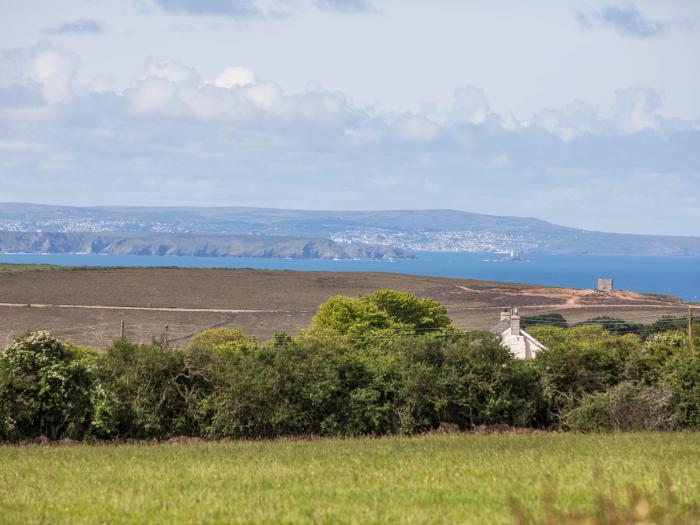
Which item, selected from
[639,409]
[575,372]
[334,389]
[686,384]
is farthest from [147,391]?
[686,384]

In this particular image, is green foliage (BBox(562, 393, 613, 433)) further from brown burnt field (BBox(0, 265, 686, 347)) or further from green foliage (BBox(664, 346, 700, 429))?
brown burnt field (BBox(0, 265, 686, 347))

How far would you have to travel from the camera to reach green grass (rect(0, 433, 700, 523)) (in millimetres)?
11719

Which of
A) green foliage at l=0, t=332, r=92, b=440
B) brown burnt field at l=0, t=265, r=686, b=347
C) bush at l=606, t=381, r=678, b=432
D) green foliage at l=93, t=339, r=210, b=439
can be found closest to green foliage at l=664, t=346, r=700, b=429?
bush at l=606, t=381, r=678, b=432

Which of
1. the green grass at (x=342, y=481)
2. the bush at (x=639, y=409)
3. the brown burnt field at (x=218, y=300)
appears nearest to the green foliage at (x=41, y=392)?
the green grass at (x=342, y=481)

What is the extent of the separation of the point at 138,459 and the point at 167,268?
13522 cm

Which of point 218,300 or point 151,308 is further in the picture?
point 218,300

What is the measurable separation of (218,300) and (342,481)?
98224 mm

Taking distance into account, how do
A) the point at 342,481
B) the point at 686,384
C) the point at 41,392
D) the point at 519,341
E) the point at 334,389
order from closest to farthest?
the point at 342,481 → the point at 41,392 → the point at 334,389 → the point at 686,384 → the point at 519,341

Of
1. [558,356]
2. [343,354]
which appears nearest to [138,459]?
[343,354]

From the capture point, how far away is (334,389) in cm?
2825

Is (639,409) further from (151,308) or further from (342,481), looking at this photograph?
(151,308)

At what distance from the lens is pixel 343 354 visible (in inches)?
1185

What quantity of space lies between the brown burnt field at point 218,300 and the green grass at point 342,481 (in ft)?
173

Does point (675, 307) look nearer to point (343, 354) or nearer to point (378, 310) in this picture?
point (378, 310)
